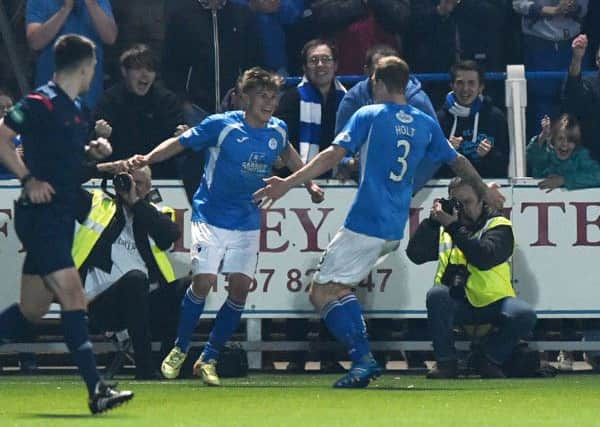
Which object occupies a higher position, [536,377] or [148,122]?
[148,122]

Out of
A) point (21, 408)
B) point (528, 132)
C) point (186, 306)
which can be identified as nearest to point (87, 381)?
point (21, 408)

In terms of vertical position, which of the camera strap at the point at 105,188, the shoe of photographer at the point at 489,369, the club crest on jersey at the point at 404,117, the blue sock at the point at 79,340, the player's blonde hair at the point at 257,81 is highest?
the player's blonde hair at the point at 257,81

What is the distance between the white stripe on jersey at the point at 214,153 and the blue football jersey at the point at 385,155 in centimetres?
98

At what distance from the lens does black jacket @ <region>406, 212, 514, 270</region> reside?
1335 centimetres

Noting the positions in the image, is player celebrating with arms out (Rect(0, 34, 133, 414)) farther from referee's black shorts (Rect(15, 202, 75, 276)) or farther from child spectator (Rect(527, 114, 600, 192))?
child spectator (Rect(527, 114, 600, 192))

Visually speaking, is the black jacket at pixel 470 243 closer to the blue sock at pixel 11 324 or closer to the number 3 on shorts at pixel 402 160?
the number 3 on shorts at pixel 402 160

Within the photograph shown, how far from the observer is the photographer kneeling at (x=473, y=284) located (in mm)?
13445

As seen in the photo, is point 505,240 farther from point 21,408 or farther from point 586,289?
point 21,408

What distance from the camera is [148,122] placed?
14.3m

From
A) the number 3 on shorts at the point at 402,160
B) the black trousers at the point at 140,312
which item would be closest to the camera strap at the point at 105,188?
the black trousers at the point at 140,312

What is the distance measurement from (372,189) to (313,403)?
180cm

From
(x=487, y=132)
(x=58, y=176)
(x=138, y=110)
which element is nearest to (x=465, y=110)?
(x=487, y=132)

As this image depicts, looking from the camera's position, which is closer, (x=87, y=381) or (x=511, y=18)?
(x=87, y=381)

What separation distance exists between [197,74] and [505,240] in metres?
3.19
